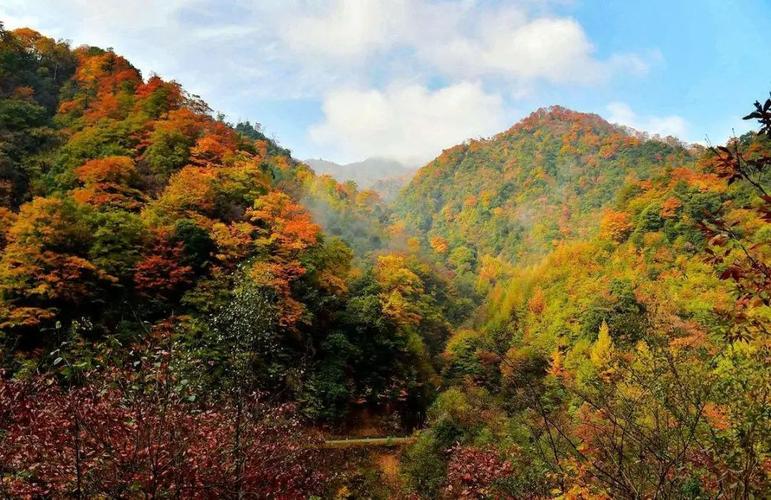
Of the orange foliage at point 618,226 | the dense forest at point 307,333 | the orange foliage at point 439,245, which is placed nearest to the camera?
the dense forest at point 307,333

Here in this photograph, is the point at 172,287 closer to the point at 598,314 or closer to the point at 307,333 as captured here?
the point at 307,333

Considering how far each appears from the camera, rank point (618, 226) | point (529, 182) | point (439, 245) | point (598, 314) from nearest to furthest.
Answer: point (598, 314), point (618, 226), point (439, 245), point (529, 182)

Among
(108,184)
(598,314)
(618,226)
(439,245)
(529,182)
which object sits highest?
(529,182)

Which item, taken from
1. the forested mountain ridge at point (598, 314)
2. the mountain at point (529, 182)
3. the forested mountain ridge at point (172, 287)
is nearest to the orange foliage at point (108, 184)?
the forested mountain ridge at point (172, 287)

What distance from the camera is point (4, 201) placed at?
1894 centimetres

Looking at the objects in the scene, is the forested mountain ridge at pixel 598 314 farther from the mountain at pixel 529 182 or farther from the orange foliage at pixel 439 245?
the orange foliage at pixel 439 245

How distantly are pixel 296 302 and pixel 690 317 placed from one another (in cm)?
1735

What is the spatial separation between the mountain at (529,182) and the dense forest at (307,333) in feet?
45.3

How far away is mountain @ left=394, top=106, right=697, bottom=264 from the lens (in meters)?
48.9

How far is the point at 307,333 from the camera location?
824 inches

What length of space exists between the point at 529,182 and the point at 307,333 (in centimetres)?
4356

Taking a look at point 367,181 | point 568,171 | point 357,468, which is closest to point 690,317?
point 357,468

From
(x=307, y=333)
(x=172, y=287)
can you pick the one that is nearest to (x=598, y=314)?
(x=307, y=333)

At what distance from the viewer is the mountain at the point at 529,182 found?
48.9 meters
